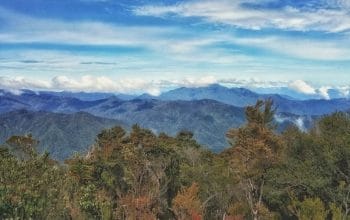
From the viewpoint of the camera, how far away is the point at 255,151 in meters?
→ 64.1

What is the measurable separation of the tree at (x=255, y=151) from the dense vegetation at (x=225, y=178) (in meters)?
0.12

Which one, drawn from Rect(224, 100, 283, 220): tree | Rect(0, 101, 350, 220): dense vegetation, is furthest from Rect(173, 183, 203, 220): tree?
Rect(224, 100, 283, 220): tree

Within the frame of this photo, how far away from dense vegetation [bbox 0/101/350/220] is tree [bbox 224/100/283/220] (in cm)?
12

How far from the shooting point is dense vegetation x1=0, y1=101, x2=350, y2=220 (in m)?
47.7

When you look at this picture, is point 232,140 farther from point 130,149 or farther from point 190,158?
point 190,158

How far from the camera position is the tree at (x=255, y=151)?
64.3m

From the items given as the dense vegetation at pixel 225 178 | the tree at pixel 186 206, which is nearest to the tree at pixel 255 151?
the dense vegetation at pixel 225 178

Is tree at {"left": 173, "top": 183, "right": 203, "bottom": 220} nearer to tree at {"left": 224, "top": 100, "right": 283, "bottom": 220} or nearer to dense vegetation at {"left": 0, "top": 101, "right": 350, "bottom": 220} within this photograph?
dense vegetation at {"left": 0, "top": 101, "right": 350, "bottom": 220}

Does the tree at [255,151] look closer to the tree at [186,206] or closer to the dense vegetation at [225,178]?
the dense vegetation at [225,178]

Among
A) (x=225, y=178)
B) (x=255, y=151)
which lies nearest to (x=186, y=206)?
(x=255, y=151)

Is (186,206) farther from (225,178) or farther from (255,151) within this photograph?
(225,178)

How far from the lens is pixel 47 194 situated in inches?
1583

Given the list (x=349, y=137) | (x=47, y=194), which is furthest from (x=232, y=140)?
(x=47, y=194)

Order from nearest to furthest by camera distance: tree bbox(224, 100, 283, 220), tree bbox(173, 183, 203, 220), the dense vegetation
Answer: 1. the dense vegetation
2. tree bbox(173, 183, 203, 220)
3. tree bbox(224, 100, 283, 220)
